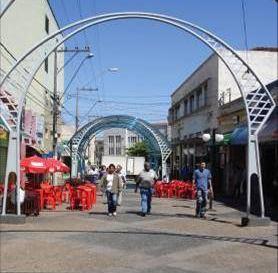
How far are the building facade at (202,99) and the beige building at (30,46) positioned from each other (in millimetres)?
10329

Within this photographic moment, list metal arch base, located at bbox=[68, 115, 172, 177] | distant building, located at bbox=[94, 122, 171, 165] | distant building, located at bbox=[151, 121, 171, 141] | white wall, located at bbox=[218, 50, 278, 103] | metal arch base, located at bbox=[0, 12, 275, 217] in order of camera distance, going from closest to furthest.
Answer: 1. metal arch base, located at bbox=[0, 12, 275, 217]
2. white wall, located at bbox=[218, 50, 278, 103]
3. metal arch base, located at bbox=[68, 115, 172, 177]
4. distant building, located at bbox=[151, 121, 171, 141]
5. distant building, located at bbox=[94, 122, 171, 165]

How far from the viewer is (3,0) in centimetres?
→ 2506

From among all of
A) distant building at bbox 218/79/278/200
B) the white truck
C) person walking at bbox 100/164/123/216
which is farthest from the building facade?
person walking at bbox 100/164/123/216

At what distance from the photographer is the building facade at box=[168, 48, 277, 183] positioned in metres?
40.2

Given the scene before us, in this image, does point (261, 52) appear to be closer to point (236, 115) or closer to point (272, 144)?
point (236, 115)

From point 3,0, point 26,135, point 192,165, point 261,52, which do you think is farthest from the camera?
point 192,165

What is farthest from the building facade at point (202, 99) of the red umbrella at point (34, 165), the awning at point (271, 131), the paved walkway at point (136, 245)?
the paved walkway at point (136, 245)

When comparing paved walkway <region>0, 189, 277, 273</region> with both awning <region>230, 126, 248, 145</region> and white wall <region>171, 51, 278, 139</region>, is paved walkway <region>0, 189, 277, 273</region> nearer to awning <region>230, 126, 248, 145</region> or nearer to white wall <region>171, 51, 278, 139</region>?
awning <region>230, 126, 248, 145</region>

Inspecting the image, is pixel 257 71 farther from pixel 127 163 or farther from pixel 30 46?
pixel 127 163

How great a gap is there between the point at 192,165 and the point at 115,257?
131 ft

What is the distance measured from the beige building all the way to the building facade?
33.9 ft

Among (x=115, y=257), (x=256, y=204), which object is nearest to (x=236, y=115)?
(x=256, y=204)

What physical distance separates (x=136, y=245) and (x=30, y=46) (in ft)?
75.6

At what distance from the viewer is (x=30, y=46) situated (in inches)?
1372
